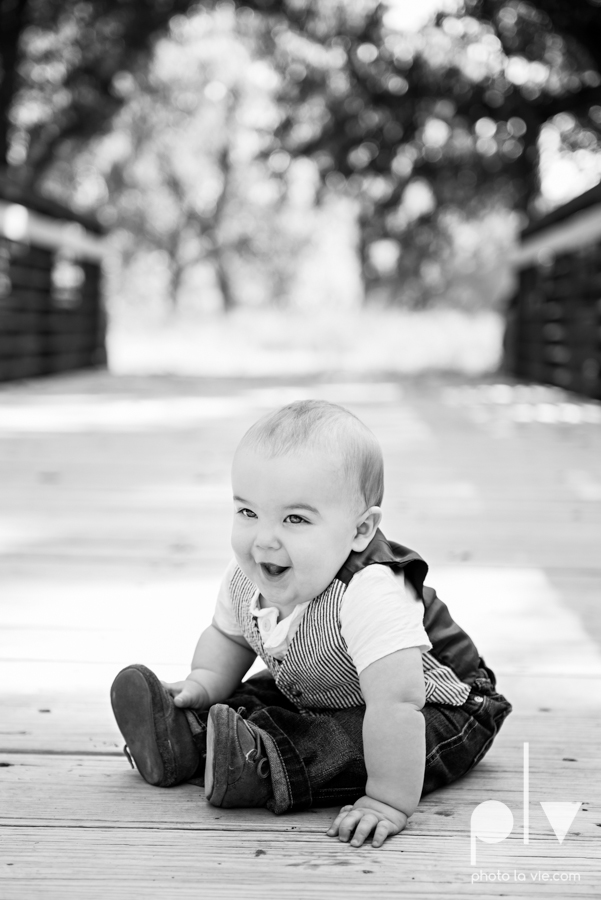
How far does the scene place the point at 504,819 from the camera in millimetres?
1312

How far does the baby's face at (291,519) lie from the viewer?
53.8 inches

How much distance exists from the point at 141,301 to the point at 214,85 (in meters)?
10.3

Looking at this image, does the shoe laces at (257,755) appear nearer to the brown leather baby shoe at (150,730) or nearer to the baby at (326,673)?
the baby at (326,673)

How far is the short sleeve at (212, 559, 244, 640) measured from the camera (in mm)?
1602

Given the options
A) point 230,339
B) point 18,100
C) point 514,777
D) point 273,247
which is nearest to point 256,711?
point 514,777

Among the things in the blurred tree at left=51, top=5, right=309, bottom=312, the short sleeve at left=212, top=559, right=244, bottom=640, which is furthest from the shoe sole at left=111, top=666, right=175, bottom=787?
the blurred tree at left=51, top=5, right=309, bottom=312

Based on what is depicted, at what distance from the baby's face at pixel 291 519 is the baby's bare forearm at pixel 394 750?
184 millimetres

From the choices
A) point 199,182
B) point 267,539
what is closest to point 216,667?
point 267,539

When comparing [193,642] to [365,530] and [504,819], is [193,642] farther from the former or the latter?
[504,819]

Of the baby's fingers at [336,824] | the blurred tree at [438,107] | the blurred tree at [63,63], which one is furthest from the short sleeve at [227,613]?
the blurred tree at [63,63]

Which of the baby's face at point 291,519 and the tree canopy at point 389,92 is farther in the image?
the tree canopy at point 389,92

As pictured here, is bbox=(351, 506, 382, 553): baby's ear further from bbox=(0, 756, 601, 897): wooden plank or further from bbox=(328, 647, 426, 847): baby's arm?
bbox=(0, 756, 601, 897): wooden plank

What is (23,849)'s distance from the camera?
3.94ft

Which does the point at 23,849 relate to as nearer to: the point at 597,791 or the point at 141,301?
the point at 597,791
